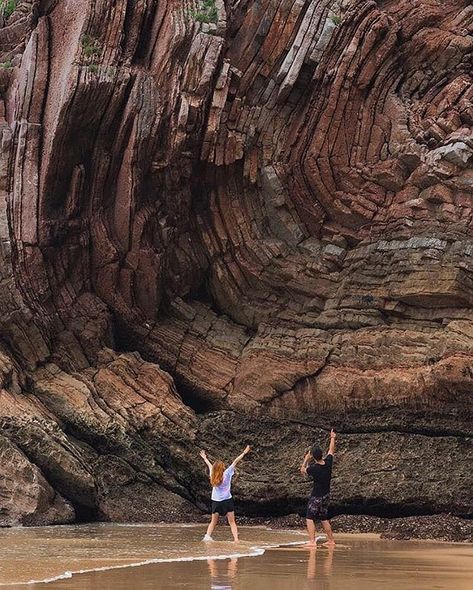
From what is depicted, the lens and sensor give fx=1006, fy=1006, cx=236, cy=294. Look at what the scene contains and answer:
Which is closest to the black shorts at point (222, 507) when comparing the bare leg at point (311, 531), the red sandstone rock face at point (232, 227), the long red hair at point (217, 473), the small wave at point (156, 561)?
the long red hair at point (217, 473)

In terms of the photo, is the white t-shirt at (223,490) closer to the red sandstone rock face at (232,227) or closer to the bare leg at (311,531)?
the bare leg at (311,531)

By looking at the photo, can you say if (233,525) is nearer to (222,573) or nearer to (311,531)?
(311,531)

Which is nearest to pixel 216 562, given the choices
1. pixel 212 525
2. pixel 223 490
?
pixel 212 525

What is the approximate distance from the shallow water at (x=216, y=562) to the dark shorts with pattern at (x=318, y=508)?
51 centimetres

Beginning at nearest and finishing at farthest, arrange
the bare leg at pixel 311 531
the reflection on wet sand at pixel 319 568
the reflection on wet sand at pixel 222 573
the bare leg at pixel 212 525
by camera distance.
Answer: the reflection on wet sand at pixel 222 573 → the reflection on wet sand at pixel 319 568 → the bare leg at pixel 311 531 → the bare leg at pixel 212 525

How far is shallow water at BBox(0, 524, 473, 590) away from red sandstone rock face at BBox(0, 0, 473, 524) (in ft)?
14.1

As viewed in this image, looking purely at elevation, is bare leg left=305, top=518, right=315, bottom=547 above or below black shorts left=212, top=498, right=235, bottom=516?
below

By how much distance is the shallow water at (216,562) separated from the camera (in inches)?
384

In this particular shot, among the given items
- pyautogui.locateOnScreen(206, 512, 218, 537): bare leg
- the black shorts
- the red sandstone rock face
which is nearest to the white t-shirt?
the black shorts

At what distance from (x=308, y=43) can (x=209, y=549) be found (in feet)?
43.1

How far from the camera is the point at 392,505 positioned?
1953cm

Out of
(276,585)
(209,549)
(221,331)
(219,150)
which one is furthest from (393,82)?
(276,585)

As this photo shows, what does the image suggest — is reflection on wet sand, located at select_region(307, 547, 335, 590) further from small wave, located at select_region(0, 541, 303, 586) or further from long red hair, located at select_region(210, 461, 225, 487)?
long red hair, located at select_region(210, 461, 225, 487)

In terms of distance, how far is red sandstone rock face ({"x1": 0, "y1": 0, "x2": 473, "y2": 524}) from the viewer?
2064 cm
